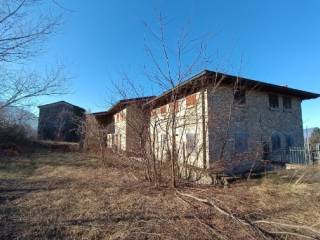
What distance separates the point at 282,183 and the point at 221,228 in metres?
5.71

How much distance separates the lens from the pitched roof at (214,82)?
32.0ft

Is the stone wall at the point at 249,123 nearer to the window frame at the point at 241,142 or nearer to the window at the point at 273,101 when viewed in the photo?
the window frame at the point at 241,142

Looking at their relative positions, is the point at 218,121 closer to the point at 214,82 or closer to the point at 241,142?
the point at 214,82

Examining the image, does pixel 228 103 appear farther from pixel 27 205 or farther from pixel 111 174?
pixel 27 205

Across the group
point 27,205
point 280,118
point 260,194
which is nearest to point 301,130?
point 280,118

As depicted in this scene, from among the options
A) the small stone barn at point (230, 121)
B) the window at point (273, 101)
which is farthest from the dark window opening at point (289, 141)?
the window at point (273, 101)

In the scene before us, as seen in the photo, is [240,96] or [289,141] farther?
[289,141]

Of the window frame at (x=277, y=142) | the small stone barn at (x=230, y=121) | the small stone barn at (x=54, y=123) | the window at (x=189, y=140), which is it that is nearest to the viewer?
the small stone barn at (x=230, y=121)

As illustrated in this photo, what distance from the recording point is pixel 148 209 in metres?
6.14

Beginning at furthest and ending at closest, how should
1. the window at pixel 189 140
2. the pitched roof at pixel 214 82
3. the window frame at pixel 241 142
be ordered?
1. the window frame at pixel 241 142
2. the window at pixel 189 140
3. the pitched roof at pixel 214 82

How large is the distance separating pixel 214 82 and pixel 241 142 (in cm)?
352

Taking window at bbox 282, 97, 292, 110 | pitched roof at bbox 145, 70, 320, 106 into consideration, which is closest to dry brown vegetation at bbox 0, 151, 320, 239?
pitched roof at bbox 145, 70, 320, 106

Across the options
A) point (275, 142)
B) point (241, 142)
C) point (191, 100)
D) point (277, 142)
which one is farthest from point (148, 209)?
point (277, 142)

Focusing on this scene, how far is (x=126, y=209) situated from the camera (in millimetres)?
6102
